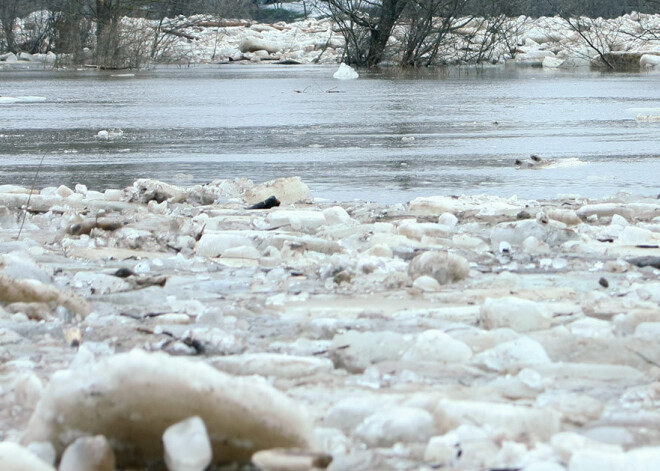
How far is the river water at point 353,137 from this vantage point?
18.5 feet

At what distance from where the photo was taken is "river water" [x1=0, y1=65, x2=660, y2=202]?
5629mm

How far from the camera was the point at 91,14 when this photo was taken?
938 inches

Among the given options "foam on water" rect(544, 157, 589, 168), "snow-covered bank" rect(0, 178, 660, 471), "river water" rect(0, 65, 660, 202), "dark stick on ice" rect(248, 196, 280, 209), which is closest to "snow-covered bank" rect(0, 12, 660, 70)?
"river water" rect(0, 65, 660, 202)

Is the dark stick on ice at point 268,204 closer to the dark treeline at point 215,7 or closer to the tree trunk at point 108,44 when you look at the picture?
the dark treeline at point 215,7

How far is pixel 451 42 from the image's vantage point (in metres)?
21.9

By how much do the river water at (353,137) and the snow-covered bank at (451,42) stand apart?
317 inches

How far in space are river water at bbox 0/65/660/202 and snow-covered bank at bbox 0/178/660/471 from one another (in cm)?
134

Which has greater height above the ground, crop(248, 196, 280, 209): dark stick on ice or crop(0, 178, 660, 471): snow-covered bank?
crop(0, 178, 660, 471): snow-covered bank

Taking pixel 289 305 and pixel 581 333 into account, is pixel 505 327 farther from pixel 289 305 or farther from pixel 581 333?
pixel 289 305

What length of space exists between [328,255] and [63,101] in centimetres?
919

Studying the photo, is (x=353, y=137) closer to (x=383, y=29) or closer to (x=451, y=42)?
(x=451, y=42)

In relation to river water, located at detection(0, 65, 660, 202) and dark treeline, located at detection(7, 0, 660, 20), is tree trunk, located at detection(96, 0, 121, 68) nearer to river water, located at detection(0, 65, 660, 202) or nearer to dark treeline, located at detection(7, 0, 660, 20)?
dark treeline, located at detection(7, 0, 660, 20)

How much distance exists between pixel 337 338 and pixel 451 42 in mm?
20359

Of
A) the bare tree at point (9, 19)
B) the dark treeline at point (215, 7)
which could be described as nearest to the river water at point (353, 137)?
the dark treeline at point (215, 7)
